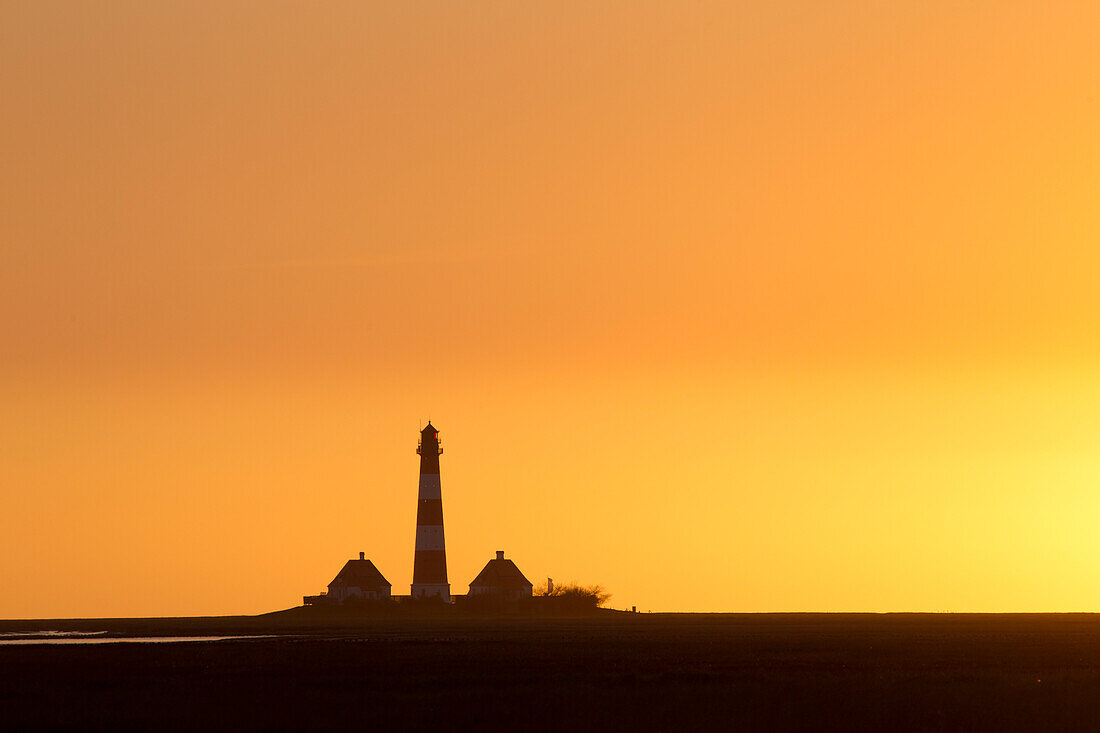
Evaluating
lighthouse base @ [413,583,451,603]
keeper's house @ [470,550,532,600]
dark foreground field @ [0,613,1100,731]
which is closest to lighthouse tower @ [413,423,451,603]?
lighthouse base @ [413,583,451,603]

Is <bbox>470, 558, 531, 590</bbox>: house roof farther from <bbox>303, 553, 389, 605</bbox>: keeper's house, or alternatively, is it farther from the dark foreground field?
the dark foreground field

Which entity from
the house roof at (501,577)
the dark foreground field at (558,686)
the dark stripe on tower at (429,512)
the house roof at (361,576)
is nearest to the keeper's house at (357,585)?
the house roof at (361,576)

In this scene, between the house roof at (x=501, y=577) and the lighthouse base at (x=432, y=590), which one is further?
the house roof at (x=501, y=577)

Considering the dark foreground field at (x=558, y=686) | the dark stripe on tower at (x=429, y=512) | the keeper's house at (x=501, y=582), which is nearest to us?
the dark foreground field at (x=558, y=686)

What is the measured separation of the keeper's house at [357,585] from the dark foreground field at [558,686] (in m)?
64.4

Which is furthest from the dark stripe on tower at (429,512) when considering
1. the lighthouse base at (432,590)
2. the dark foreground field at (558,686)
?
the dark foreground field at (558,686)

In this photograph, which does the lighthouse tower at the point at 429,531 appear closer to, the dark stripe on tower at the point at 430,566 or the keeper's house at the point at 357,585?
the dark stripe on tower at the point at 430,566

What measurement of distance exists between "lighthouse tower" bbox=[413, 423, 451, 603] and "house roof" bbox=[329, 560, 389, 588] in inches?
398

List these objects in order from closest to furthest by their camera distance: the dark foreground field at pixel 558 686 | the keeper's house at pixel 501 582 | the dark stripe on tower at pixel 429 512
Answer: the dark foreground field at pixel 558 686, the dark stripe on tower at pixel 429 512, the keeper's house at pixel 501 582

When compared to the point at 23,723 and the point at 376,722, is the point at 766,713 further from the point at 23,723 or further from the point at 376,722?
the point at 23,723

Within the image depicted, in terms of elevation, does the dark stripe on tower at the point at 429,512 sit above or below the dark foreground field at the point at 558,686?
above

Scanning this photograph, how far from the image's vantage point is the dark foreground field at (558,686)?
3778 cm

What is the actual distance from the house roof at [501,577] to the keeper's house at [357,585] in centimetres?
751

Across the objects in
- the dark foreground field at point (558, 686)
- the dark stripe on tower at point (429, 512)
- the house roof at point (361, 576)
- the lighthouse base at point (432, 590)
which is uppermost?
the dark stripe on tower at point (429, 512)
